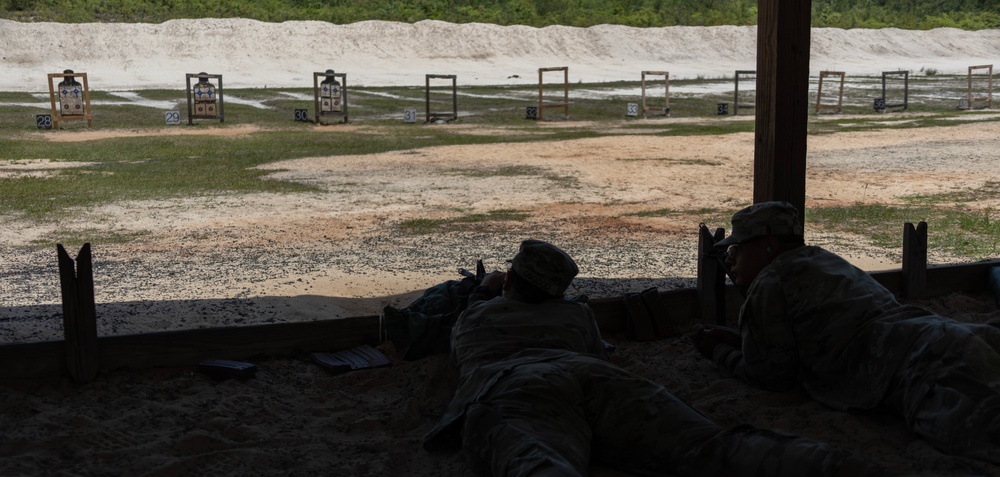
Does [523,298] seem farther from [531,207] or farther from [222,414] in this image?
[531,207]

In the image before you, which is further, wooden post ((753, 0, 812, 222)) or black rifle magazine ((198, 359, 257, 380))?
wooden post ((753, 0, 812, 222))

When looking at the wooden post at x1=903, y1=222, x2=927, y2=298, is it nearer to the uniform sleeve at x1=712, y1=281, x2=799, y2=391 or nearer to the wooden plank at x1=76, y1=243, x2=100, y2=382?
the uniform sleeve at x1=712, y1=281, x2=799, y2=391

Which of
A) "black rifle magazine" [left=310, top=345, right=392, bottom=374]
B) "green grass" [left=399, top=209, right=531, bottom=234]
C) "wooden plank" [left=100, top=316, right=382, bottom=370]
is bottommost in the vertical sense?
"green grass" [left=399, top=209, right=531, bottom=234]

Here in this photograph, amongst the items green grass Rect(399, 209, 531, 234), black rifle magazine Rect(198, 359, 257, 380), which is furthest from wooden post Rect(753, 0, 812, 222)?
green grass Rect(399, 209, 531, 234)

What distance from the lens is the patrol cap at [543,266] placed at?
3.57 metres

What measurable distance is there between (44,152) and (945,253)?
14554 millimetres

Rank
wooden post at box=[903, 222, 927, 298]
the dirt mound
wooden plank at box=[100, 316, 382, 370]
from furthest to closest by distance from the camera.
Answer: the dirt mound
wooden post at box=[903, 222, 927, 298]
wooden plank at box=[100, 316, 382, 370]

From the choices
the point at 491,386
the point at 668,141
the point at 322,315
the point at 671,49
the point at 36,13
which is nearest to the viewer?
the point at 491,386

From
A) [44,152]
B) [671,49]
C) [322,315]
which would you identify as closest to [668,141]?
[44,152]

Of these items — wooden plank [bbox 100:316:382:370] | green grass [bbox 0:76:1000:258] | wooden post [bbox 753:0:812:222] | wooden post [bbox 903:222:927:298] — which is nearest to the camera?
wooden plank [bbox 100:316:382:370]

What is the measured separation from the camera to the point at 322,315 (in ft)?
20.0

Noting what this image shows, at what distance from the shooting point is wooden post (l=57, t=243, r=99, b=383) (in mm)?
3795

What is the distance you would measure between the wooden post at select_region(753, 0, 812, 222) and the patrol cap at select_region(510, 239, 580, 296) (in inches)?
60.9

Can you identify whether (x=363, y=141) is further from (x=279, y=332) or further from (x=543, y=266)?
(x=543, y=266)
